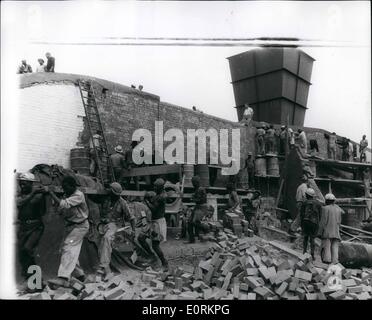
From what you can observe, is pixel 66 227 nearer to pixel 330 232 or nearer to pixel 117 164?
pixel 117 164

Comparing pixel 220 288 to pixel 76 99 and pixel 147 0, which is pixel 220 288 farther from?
pixel 76 99

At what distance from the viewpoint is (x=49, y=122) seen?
10062mm

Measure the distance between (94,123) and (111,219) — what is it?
4.56m

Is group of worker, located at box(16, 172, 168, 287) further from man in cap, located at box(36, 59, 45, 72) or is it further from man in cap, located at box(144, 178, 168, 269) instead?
man in cap, located at box(36, 59, 45, 72)

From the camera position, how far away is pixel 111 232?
280 inches

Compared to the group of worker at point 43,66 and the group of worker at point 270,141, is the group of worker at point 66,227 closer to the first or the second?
the group of worker at point 43,66

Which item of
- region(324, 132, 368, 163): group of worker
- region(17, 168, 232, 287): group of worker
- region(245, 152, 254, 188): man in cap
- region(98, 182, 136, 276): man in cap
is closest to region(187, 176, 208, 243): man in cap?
region(17, 168, 232, 287): group of worker

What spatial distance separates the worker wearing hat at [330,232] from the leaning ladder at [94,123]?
16.2ft

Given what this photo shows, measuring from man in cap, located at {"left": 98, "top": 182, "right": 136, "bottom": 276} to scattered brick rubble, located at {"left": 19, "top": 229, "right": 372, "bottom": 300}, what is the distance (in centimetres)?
39

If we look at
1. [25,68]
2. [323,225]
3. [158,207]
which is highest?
[25,68]

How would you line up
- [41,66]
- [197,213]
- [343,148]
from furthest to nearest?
1. [343,148]
2. [41,66]
3. [197,213]

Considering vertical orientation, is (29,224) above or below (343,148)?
below

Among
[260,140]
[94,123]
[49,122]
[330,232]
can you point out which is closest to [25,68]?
[49,122]
